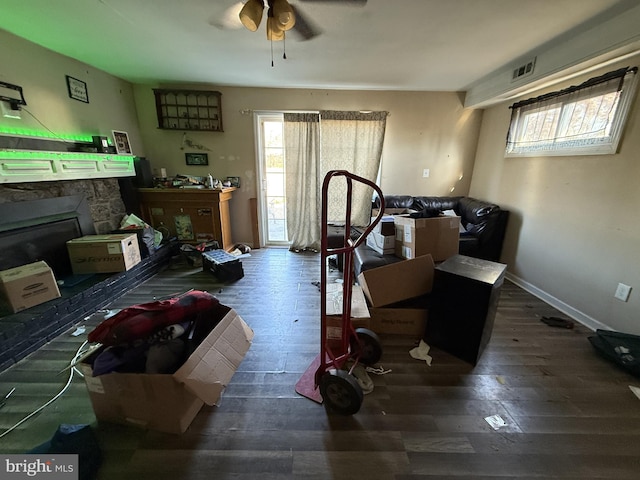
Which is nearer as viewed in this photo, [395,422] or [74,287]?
[395,422]

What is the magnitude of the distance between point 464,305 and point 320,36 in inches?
93.1

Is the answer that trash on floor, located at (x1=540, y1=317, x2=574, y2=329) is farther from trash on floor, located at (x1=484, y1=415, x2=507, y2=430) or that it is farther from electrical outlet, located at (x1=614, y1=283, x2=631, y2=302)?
trash on floor, located at (x1=484, y1=415, x2=507, y2=430)

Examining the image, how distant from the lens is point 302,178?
3.70m

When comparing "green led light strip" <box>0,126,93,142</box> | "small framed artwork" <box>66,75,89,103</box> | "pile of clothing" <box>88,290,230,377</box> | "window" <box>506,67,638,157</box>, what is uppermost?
"small framed artwork" <box>66,75,89,103</box>

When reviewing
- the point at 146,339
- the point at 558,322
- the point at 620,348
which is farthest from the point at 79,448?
the point at 558,322

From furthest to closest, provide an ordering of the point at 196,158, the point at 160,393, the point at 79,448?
the point at 196,158 → the point at 160,393 → the point at 79,448

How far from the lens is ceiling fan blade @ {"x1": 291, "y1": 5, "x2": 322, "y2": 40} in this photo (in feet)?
5.71

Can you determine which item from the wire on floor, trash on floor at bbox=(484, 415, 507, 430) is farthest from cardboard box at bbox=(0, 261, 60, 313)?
trash on floor at bbox=(484, 415, 507, 430)

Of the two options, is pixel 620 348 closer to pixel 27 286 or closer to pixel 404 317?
pixel 404 317

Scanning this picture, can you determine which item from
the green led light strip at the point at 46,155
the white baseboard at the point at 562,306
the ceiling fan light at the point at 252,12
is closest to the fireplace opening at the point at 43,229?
the green led light strip at the point at 46,155

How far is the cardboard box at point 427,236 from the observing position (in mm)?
2113

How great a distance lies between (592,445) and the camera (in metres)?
1.15

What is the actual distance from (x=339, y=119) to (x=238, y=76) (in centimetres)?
142

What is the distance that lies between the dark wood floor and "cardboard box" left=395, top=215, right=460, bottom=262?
2.56ft
